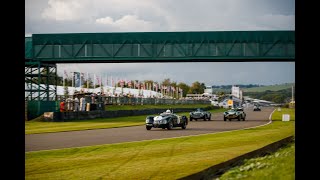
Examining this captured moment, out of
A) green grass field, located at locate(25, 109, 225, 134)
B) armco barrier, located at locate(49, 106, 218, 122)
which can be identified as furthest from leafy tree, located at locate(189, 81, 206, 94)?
green grass field, located at locate(25, 109, 225, 134)

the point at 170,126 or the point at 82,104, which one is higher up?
the point at 82,104

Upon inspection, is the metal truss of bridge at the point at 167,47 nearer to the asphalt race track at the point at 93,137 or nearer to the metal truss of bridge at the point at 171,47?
the metal truss of bridge at the point at 171,47

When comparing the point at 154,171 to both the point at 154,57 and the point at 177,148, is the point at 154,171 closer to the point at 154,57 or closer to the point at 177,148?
the point at 177,148

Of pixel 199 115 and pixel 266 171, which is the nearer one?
pixel 266 171

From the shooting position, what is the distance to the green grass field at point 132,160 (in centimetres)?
1218

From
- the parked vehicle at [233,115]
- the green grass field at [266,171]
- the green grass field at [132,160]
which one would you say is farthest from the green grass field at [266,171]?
the parked vehicle at [233,115]

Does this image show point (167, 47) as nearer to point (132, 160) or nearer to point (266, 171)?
point (132, 160)

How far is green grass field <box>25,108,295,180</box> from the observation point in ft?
40.0

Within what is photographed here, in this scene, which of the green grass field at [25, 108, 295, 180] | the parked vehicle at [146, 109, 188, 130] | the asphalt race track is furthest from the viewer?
the parked vehicle at [146, 109, 188, 130]

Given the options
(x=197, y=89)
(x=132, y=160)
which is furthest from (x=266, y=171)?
(x=197, y=89)

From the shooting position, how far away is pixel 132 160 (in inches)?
584

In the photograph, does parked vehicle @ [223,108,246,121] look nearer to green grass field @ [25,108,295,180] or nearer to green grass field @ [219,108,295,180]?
green grass field @ [25,108,295,180]
